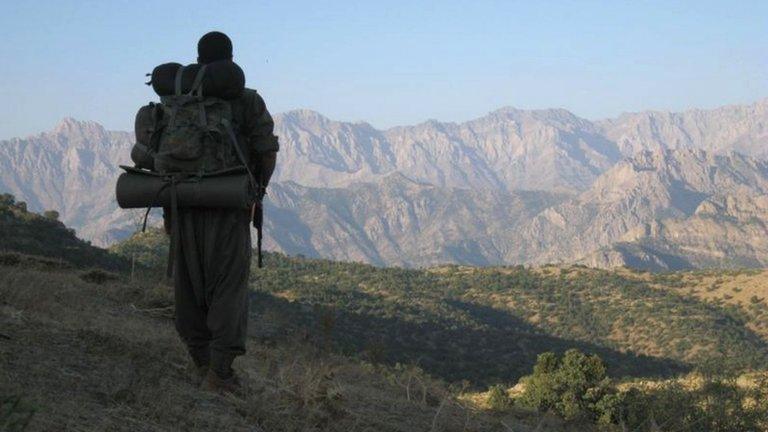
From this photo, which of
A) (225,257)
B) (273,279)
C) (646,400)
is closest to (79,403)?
(225,257)

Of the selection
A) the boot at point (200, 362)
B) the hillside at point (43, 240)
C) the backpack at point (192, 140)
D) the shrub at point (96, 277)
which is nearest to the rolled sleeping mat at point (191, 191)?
the backpack at point (192, 140)

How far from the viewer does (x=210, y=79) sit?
562cm

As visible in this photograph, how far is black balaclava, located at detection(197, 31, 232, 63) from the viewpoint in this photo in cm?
582

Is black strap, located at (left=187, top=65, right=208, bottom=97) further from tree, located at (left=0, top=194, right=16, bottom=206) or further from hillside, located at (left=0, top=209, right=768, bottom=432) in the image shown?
tree, located at (left=0, top=194, right=16, bottom=206)

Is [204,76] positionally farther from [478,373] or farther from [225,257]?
[478,373]

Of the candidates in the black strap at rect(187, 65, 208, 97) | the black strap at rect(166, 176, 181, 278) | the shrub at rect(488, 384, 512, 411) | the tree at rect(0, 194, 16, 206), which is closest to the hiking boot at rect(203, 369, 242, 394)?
the black strap at rect(166, 176, 181, 278)

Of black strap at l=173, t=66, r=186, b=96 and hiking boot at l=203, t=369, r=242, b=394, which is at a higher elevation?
black strap at l=173, t=66, r=186, b=96

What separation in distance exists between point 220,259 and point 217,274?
0.36ft

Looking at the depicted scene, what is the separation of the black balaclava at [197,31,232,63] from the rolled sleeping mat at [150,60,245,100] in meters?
0.12

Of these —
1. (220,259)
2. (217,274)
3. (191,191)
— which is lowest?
(217,274)

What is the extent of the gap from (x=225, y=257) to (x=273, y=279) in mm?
67992

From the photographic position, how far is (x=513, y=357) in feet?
177

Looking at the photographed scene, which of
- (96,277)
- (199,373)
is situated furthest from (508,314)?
(199,373)

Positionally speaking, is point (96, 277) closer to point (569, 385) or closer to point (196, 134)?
point (569, 385)
